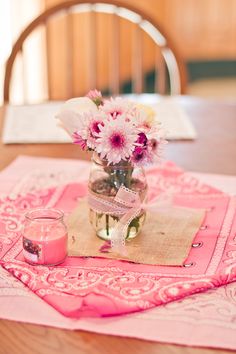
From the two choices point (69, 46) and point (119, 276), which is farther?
point (69, 46)

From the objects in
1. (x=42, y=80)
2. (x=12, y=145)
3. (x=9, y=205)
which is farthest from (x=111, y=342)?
(x=42, y=80)

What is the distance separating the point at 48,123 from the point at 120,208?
0.71 meters

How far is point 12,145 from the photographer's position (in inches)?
59.6

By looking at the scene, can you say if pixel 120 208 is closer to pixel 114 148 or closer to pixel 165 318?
pixel 114 148

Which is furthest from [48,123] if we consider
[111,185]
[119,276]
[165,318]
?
[165,318]

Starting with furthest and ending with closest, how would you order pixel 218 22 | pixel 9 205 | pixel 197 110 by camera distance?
pixel 218 22 → pixel 197 110 → pixel 9 205

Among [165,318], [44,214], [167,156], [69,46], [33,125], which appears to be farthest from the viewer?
[69,46]

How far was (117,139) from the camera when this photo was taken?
919mm

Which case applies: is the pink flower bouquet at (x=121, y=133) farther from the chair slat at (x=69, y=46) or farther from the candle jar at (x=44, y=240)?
the chair slat at (x=69, y=46)

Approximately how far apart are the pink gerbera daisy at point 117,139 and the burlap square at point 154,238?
0.49 feet

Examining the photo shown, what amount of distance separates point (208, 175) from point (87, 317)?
0.58 meters

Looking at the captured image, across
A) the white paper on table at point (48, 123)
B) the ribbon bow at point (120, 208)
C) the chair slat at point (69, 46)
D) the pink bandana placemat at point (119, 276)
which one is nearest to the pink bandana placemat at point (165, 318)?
the pink bandana placemat at point (119, 276)

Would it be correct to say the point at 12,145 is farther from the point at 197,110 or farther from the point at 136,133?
the point at 136,133

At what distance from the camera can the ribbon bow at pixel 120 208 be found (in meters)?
0.97
